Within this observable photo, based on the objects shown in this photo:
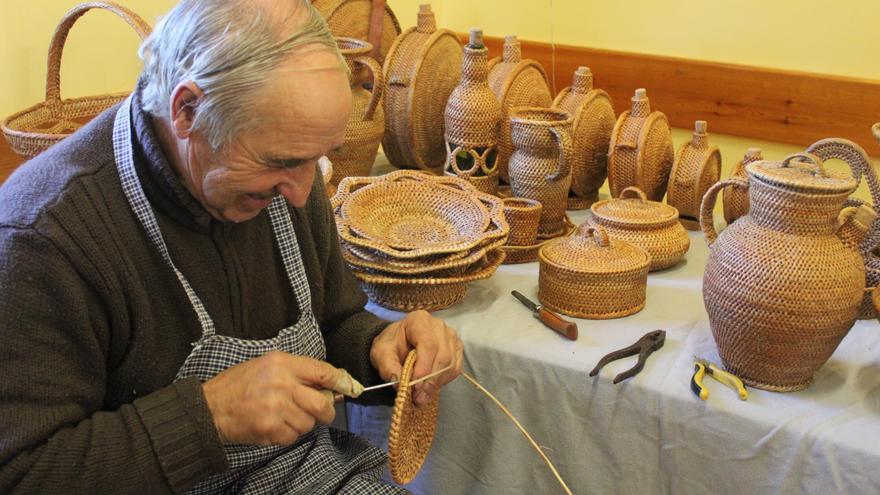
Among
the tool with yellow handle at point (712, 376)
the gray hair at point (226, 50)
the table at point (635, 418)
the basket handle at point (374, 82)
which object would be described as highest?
the gray hair at point (226, 50)

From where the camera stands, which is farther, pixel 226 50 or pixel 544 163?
pixel 544 163

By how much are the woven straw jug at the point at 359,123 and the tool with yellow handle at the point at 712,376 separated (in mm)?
1138

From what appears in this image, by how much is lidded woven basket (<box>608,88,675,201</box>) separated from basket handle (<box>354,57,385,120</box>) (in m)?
0.62

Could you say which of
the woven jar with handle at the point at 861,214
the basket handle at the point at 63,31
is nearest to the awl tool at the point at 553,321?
the woven jar with handle at the point at 861,214

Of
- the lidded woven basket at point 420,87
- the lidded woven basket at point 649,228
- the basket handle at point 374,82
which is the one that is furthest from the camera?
the lidded woven basket at point 420,87

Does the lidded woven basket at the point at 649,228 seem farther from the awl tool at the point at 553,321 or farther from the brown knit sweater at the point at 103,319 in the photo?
the brown knit sweater at the point at 103,319

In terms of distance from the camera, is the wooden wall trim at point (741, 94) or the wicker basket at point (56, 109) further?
the wooden wall trim at point (741, 94)

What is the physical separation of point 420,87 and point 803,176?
47.6 inches

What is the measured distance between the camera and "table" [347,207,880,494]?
1.34 meters

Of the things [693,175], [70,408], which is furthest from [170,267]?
[693,175]

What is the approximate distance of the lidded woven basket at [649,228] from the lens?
1.87 meters

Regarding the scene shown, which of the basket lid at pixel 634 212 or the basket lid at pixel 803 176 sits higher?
the basket lid at pixel 803 176

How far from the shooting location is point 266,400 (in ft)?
3.73

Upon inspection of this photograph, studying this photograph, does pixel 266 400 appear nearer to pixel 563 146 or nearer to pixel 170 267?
pixel 170 267
